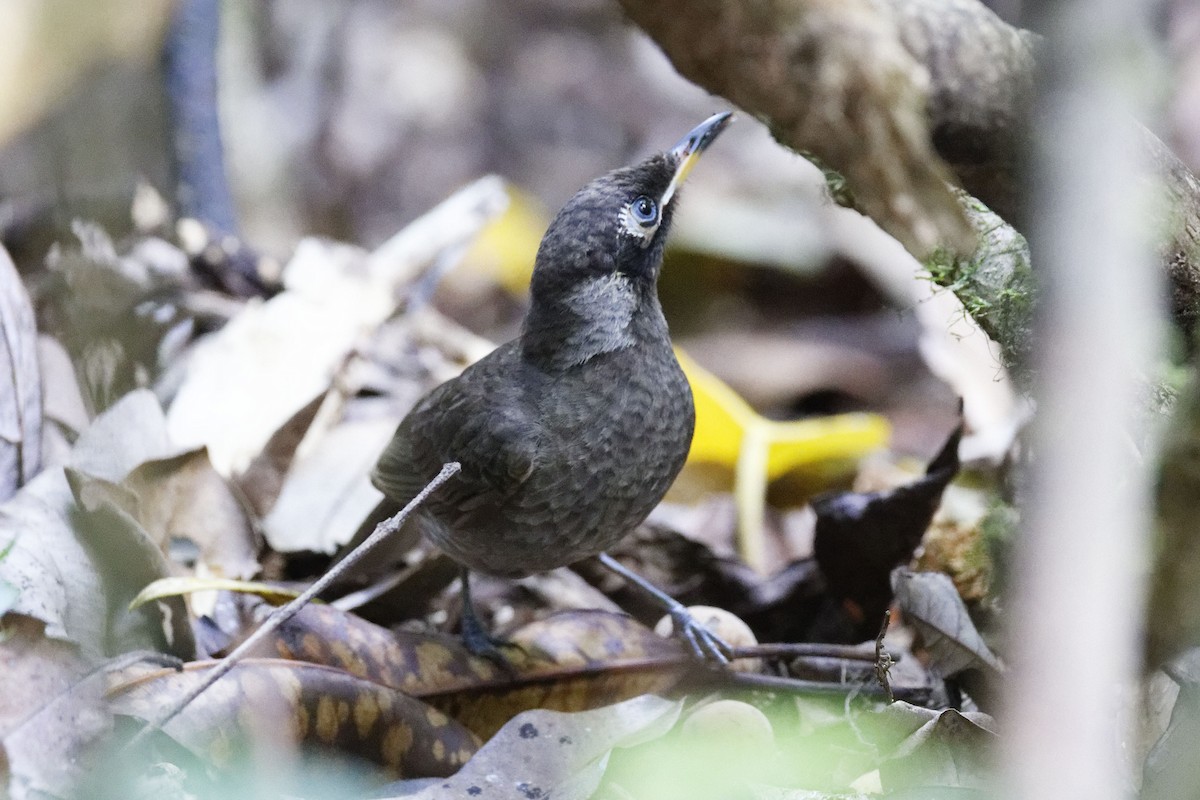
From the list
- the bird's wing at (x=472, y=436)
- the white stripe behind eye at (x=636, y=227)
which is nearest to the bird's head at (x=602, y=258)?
the white stripe behind eye at (x=636, y=227)

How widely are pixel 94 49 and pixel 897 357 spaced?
425 cm

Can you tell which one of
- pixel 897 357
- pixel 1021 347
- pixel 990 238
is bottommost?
pixel 897 357

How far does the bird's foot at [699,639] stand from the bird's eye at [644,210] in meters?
1.05

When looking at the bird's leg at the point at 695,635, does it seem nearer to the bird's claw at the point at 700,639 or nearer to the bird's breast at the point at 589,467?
the bird's claw at the point at 700,639

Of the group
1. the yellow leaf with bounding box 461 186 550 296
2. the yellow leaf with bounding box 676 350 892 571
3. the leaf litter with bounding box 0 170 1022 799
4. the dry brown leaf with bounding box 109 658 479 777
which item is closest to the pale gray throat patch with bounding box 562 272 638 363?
the leaf litter with bounding box 0 170 1022 799

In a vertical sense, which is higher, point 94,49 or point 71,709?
point 94,49

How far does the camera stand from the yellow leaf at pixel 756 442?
4.36m

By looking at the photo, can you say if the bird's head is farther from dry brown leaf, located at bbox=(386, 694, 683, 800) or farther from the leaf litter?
dry brown leaf, located at bbox=(386, 694, 683, 800)

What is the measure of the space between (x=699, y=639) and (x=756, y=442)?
1444 millimetres

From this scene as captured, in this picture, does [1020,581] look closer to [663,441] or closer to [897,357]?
[663,441]

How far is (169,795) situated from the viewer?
2.07 m

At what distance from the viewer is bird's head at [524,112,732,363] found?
301cm

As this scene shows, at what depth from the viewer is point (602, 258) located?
302 centimetres

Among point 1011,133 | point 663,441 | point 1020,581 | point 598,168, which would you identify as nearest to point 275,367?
point 663,441
